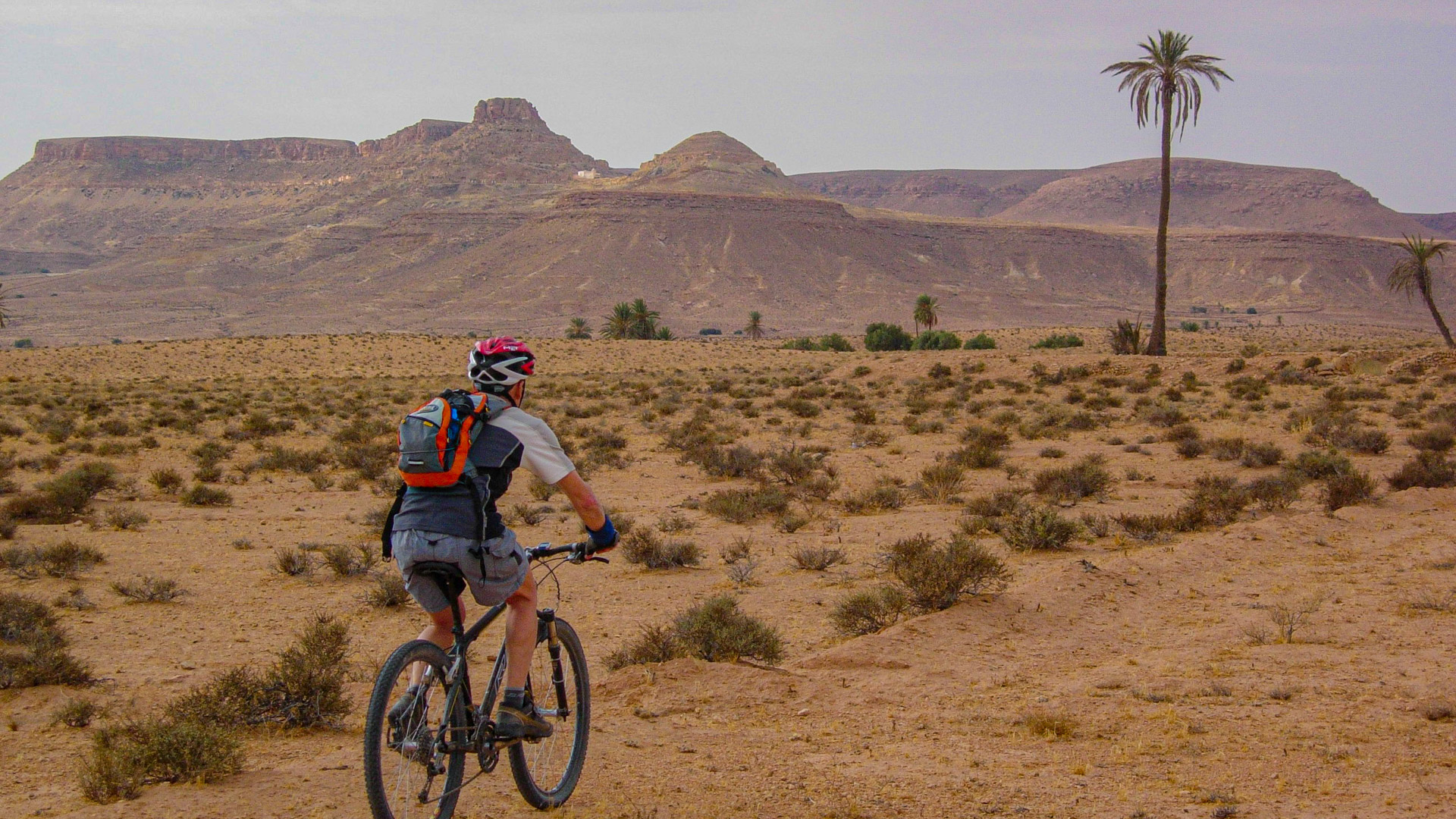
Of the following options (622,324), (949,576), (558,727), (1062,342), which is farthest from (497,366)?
(622,324)

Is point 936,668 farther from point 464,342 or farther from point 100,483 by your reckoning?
point 464,342

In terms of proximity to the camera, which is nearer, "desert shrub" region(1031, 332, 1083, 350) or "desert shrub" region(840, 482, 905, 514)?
"desert shrub" region(840, 482, 905, 514)

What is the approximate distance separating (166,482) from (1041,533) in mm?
12491

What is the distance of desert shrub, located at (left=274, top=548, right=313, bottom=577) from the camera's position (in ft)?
33.7

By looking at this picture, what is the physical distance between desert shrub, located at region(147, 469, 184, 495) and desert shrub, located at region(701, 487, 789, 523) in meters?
7.97

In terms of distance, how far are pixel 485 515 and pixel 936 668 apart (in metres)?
3.91

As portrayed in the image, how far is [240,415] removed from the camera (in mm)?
25875

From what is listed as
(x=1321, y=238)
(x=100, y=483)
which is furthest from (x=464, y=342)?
(x=1321, y=238)

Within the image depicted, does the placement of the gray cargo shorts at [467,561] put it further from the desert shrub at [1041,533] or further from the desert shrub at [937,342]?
the desert shrub at [937,342]

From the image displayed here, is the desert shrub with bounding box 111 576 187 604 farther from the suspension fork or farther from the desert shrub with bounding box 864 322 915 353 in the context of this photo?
the desert shrub with bounding box 864 322 915 353

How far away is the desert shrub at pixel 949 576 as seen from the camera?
8.26m

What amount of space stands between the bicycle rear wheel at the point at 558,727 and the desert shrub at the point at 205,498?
11.1 m

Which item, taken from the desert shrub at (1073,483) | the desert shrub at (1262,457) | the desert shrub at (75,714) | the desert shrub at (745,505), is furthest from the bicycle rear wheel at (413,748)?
the desert shrub at (1262,457)

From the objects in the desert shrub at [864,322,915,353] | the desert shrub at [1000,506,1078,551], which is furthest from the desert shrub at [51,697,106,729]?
the desert shrub at [864,322,915,353]
